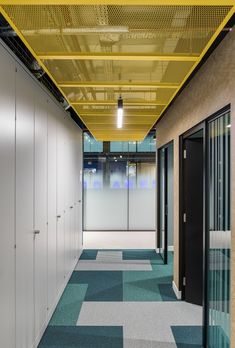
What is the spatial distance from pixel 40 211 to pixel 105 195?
614cm

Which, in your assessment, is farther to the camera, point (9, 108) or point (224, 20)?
point (9, 108)

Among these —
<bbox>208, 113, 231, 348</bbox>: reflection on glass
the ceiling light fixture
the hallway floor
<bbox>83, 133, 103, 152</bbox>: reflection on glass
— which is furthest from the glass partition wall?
the ceiling light fixture

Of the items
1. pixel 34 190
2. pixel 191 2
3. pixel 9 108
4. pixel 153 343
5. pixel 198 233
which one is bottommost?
pixel 153 343

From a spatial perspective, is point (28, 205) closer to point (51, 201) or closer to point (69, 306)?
point (51, 201)

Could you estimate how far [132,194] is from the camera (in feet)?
30.7

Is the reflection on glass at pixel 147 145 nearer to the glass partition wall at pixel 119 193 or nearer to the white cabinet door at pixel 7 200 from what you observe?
the glass partition wall at pixel 119 193

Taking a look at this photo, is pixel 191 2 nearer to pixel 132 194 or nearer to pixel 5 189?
pixel 5 189

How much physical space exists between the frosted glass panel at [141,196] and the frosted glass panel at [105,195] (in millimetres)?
214

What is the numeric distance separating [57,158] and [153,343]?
2.47 meters

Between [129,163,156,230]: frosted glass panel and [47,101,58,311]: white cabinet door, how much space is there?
5513mm

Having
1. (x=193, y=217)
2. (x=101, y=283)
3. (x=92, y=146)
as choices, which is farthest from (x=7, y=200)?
(x=92, y=146)

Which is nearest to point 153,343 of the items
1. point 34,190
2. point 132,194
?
point 34,190

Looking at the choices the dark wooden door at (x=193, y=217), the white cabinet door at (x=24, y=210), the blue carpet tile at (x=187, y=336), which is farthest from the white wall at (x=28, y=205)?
the dark wooden door at (x=193, y=217)

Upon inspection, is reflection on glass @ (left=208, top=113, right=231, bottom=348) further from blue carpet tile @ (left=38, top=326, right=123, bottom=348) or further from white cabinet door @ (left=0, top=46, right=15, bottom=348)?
white cabinet door @ (left=0, top=46, right=15, bottom=348)
